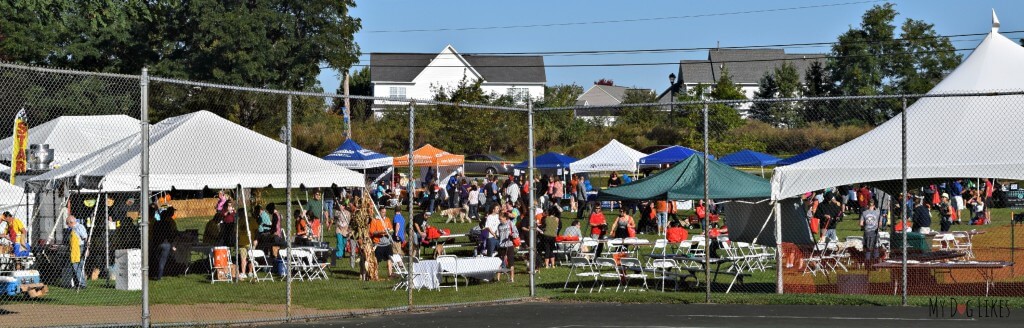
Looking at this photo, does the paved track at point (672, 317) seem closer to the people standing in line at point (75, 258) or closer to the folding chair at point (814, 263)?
the folding chair at point (814, 263)

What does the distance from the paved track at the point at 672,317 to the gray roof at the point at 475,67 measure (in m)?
89.8

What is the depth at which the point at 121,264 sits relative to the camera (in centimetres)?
2058

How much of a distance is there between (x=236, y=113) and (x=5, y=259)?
66.9 ft

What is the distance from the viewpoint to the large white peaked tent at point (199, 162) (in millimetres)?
21328

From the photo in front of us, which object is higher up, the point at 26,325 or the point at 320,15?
the point at 320,15

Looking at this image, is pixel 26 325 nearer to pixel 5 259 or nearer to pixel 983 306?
pixel 5 259

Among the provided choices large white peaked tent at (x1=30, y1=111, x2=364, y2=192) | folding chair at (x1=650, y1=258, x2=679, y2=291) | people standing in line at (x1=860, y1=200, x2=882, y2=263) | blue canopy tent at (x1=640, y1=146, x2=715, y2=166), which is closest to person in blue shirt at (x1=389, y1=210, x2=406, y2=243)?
large white peaked tent at (x1=30, y1=111, x2=364, y2=192)

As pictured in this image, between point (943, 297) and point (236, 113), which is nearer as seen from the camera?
point (943, 297)

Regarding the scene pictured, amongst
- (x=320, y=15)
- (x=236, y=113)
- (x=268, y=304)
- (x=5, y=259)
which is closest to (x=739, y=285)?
(x=268, y=304)

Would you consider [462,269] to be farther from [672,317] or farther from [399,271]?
[672,317]

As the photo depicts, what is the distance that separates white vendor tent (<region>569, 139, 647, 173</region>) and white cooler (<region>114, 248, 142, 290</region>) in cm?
2159

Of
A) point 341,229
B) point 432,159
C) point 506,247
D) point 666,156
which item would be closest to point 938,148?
point 506,247

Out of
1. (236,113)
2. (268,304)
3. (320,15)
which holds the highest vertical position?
(320,15)

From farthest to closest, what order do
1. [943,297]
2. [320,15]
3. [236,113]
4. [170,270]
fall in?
1. [320,15]
2. [236,113]
3. [170,270]
4. [943,297]
